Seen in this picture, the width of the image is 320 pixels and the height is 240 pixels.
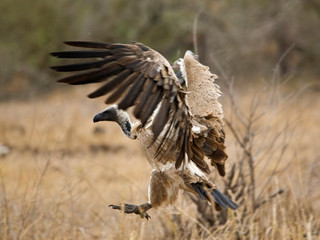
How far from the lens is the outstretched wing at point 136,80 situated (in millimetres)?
2949

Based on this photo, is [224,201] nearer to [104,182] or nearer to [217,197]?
[217,197]

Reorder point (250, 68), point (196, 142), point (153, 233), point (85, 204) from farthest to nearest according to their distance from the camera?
point (250, 68), point (85, 204), point (153, 233), point (196, 142)

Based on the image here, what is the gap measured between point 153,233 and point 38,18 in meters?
13.5

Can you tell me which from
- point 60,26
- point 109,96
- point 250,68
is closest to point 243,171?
point 109,96

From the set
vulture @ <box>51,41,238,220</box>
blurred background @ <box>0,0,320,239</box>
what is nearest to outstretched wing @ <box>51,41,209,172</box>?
vulture @ <box>51,41,238,220</box>

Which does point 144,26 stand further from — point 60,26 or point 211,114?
point 211,114

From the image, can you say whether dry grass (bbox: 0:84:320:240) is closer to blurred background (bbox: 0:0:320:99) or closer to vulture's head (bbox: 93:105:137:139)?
vulture's head (bbox: 93:105:137:139)

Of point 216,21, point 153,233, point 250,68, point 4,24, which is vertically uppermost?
point 216,21

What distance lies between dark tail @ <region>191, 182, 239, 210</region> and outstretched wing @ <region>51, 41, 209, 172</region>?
0.61m

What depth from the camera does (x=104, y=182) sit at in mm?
8039

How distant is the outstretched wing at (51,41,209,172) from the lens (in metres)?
2.95

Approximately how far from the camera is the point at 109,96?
2.89 meters

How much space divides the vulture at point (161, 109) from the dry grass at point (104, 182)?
257mm

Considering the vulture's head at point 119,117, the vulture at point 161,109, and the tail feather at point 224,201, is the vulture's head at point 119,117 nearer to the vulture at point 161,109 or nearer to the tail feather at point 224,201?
the vulture at point 161,109
